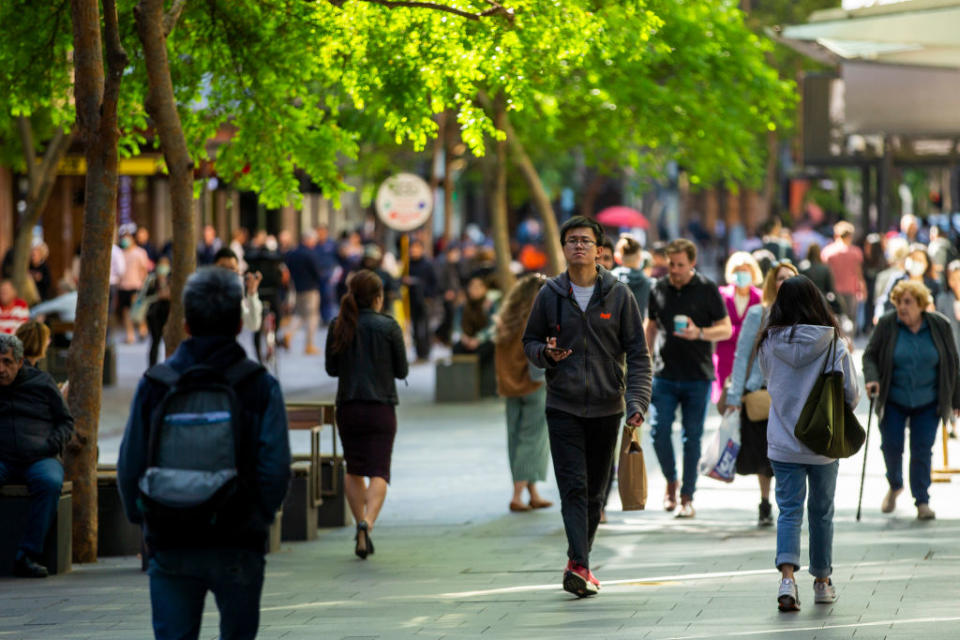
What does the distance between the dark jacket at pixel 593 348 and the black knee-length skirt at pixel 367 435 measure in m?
1.90

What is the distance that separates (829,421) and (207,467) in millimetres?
3633

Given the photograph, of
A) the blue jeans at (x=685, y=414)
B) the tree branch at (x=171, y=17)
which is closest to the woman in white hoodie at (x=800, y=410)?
the blue jeans at (x=685, y=414)

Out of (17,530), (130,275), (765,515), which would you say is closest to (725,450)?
(765,515)

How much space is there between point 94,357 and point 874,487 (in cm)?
576

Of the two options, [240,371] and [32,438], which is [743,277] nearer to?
[32,438]

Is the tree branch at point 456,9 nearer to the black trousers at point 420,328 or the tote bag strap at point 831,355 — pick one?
the tote bag strap at point 831,355

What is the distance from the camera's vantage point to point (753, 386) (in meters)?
10.2

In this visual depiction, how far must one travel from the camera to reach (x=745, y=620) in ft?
25.6

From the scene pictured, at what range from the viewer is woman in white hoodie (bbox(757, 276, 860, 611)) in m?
8.20

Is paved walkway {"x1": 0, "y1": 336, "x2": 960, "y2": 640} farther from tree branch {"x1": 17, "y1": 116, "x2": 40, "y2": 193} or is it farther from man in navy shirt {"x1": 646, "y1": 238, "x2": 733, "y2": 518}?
tree branch {"x1": 17, "y1": 116, "x2": 40, "y2": 193}

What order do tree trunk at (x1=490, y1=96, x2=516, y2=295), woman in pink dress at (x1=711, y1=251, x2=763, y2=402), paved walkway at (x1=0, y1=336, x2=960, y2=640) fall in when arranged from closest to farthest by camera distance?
paved walkway at (x1=0, y1=336, x2=960, y2=640), woman in pink dress at (x1=711, y1=251, x2=763, y2=402), tree trunk at (x1=490, y1=96, x2=516, y2=295)

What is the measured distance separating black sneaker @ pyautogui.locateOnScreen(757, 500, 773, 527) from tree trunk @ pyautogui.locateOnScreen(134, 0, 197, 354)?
3775 mm

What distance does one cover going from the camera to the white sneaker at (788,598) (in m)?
8.01

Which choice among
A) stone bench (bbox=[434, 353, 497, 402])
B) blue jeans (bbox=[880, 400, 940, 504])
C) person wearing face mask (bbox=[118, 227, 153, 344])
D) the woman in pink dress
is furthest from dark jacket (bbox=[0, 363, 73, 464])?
person wearing face mask (bbox=[118, 227, 153, 344])
